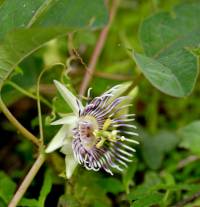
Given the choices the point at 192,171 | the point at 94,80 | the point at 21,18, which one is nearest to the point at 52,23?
the point at 21,18

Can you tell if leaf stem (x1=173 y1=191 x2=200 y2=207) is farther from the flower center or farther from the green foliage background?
the flower center

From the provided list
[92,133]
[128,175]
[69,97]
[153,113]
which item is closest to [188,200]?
[128,175]

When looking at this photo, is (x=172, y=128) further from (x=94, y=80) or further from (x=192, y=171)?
(x=94, y=80)

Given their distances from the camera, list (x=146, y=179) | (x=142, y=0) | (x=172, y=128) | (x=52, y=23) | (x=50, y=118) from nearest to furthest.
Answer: (x=52, y=23) < (x=50, y=118) < (x=146, y=179) < (x=172, y=128) < (x=142, y=0)

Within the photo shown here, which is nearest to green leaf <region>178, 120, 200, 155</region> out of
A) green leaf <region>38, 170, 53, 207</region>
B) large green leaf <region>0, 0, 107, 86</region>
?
green leaf <region>38, 170, 53, 207</region>

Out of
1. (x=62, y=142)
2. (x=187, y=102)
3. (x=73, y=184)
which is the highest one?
(x=62, y=142)

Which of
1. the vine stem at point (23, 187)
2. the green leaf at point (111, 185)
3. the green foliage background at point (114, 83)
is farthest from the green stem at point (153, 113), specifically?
the vine stem at point (23, 187)

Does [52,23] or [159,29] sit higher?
[52,23]
